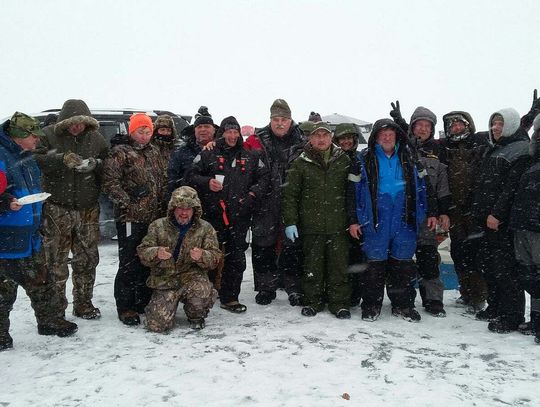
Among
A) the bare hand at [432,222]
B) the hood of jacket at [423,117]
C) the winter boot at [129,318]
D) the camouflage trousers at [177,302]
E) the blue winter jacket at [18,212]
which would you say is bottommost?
the winter boot at [129,318]

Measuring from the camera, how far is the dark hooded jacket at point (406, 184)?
4.90 m

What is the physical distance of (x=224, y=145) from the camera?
5281mm

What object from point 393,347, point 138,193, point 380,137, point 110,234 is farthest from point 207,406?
point 110,234

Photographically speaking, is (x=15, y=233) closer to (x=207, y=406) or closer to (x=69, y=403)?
(x=69, y=403)

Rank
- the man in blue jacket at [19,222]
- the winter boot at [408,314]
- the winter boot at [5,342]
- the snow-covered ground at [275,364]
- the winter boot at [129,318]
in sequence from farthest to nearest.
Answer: the winter boot at [408,314], the winter boot at [129,318], the winter boot at [5,342], the man in blue jacket at [19,222], the snow-covered ground at [275,364]

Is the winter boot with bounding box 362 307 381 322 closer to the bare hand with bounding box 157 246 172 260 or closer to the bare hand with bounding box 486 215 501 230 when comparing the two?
the bare hand with bounding box 486 215 501 230

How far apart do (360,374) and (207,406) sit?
120 cm

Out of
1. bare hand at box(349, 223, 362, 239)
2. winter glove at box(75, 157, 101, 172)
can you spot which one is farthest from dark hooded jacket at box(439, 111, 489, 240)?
winter glove at box(75, 157, 101, 172)

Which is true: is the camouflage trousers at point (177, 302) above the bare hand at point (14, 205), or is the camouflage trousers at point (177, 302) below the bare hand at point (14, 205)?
below

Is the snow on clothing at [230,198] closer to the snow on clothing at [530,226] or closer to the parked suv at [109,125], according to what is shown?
the snow on clothing at [530,226]

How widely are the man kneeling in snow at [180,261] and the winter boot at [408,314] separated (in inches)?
76.9

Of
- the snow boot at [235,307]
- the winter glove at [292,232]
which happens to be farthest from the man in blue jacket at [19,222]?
the winter glove at [292,232]

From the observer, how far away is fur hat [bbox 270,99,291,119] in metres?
5.54

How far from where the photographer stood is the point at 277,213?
17.9 feet
